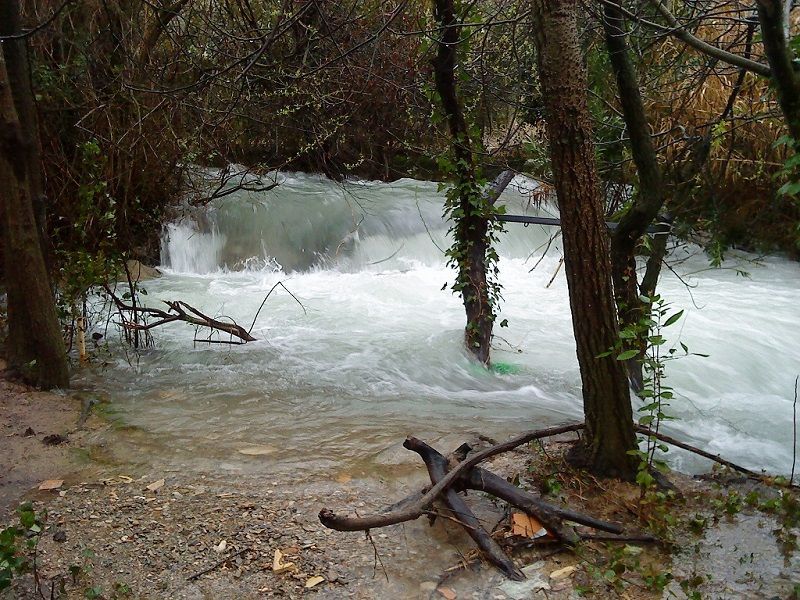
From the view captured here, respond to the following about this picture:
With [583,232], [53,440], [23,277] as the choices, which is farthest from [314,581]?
[23,277]

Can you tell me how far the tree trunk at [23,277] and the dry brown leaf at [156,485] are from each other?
1958mm

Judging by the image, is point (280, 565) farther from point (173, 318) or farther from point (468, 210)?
point (468, 210)

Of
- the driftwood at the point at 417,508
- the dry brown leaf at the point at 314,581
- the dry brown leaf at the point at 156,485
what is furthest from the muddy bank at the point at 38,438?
the driftwood at the point at 417,508

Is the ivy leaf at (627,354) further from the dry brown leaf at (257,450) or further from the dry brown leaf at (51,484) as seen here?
the dry brown leaf at (51,484)

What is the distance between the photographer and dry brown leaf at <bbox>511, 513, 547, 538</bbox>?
3164mm

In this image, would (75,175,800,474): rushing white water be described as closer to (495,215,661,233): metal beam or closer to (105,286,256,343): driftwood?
(105,286,256,343): driftwood

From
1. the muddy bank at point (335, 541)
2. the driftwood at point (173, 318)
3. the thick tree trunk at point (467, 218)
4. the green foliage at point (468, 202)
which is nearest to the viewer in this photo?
the muddy bank at point (335, 541)

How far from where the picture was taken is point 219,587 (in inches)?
115

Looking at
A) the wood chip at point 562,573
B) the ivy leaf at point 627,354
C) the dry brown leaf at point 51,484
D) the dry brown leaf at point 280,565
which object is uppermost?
the ivy leaf at point 627,354

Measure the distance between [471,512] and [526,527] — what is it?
0.90ft

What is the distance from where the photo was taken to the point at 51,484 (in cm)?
384

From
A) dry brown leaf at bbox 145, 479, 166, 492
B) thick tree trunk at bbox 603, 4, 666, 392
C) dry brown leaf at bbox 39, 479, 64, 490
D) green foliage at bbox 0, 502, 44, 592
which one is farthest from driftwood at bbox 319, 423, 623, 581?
dry brown leaf at bbox 39, 479, 64, 490

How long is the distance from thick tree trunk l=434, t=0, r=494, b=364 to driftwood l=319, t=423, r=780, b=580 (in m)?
2.90

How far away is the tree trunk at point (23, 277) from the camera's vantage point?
194 inches
